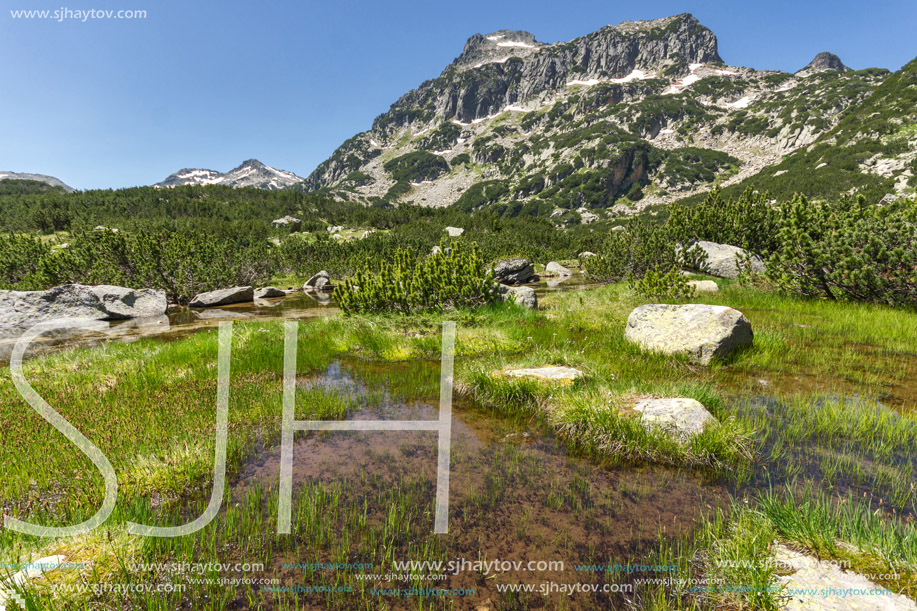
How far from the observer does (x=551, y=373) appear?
7.08 metres

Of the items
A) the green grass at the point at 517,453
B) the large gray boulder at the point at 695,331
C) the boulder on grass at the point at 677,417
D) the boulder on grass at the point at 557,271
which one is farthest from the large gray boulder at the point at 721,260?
the boulder on grass at the point at 557,271

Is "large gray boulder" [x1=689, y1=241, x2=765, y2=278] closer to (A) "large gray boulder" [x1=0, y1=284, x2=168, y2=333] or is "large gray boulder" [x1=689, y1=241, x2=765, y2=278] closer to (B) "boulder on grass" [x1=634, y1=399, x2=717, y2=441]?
(B) "boulder on grass" [x1=634, y1=399, x2=717, y2=441]

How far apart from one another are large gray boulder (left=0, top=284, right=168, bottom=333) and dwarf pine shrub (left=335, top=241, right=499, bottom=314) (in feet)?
48.0

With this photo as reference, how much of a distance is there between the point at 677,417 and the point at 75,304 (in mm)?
26578

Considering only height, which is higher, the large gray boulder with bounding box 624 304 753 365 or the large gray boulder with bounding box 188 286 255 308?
the large gray boulder with bounding box 624 304 753 365

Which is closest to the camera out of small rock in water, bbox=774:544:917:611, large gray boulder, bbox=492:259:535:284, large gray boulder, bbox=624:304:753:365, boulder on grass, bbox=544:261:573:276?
small rock in water, bbox=774:544:917:611

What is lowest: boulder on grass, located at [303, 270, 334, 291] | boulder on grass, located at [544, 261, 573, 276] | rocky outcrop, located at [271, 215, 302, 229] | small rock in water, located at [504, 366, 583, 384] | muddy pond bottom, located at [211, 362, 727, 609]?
muddy pond bottom, located at [211, 362, 727, 609]

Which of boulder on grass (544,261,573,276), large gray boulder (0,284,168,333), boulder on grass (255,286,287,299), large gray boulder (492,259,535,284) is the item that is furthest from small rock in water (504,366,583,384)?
boulder on grass (544,261,573,276)

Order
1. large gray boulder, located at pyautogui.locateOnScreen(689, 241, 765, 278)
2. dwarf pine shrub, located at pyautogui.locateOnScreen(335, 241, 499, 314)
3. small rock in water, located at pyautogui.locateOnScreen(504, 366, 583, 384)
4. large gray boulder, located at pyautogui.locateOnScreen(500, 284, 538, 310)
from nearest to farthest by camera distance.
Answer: small rock in water, located at pyautogui.locateOnScreen(504, 366, 583, 384), dwarf pine shrub, located at pyautogui.locateOnScreen(335, 241, 499, 314), large gray boulder, located at pyautogui.locateOnScreen(500, 284, 538, 310), large gray boulder, located at pyautogui.locateOnScreen(689, 241, 765, 278)

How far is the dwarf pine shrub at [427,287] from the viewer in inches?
524

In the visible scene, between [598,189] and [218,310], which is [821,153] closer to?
[598,189]

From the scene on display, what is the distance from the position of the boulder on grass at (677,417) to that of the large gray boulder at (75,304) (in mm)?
25046

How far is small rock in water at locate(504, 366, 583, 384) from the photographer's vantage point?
22.2 feet

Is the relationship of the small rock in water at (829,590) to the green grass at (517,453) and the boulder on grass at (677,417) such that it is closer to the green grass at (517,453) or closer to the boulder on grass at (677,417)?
the green grass at (517,453)
